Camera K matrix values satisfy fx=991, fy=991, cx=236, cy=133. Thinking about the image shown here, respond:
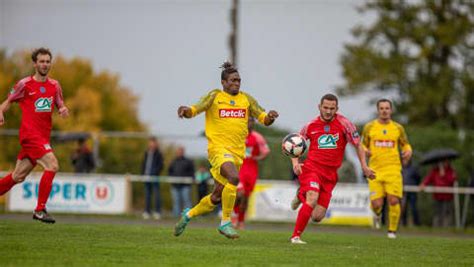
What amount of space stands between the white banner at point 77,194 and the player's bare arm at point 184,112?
1404 centimetres

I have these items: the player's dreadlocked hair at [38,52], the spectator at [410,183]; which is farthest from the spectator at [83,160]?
the player's dreadlocked hair at [38,52]

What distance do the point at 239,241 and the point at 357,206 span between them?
13.5m

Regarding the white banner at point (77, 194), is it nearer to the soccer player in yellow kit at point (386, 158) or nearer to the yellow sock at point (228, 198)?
the soccer player in yellow kit at point (386, 158)

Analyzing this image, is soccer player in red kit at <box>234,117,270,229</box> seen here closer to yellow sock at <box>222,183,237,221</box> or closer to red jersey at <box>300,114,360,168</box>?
red jersey at <box>300,114,360,168</box>

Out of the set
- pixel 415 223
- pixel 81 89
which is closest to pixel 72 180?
pixel 415 223

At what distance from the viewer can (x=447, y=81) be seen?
39906 mm

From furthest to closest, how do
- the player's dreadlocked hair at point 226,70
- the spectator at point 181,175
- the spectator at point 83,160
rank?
the spectator at point 83,160, the spectator at point 181,175, the player's dreadlocked hair at point 226,70

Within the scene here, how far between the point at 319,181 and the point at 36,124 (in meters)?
4.08

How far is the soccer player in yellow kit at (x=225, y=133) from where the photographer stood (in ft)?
43.9

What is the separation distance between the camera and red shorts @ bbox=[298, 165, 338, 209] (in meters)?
13.9

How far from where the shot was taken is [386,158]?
17141 mm

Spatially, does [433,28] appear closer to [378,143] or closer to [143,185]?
[143,185]

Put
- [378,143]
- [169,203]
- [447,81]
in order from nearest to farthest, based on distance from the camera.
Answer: [378,143]
[169,203]
[447,81]

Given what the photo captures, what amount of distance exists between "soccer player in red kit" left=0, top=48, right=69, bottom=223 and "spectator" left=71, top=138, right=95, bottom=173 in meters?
13.8
